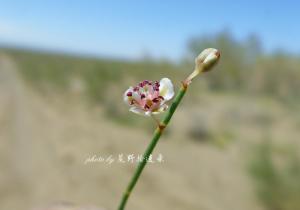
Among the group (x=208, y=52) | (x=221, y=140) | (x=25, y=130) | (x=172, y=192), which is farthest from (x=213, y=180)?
(x=208, y=52)

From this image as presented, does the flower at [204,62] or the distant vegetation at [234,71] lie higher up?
the flower at [204,62]

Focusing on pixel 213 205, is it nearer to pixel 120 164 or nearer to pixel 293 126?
pixel 120 164

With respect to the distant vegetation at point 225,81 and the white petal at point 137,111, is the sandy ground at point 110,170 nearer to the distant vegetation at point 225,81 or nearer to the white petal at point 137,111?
the distant vegetation at point 225,81

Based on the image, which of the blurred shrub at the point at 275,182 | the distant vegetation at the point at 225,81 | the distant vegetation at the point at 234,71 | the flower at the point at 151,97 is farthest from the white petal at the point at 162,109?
the distant vegetation at the point at 234,71

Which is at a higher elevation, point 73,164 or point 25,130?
point 73,164

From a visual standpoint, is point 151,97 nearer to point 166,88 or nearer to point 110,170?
point 166,88

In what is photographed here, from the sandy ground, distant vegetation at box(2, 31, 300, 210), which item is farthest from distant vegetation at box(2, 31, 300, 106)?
the sandy ground
